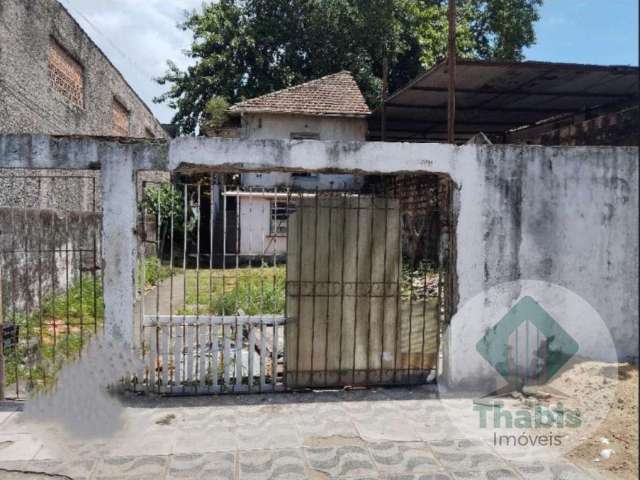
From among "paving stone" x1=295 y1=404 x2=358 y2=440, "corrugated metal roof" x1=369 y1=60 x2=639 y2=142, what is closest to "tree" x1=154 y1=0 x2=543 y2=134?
"corrugated metal roof" x1=369 y1=60 x2=639 y2=142

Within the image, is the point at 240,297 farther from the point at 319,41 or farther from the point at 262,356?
Answer: the point at 319,41

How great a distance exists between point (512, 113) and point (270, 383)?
281 inches

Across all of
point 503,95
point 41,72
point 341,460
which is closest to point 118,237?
point 341,460

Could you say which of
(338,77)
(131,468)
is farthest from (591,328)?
(338,77)

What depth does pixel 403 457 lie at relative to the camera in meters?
4.02

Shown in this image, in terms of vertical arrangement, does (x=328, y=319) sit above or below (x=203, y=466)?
above

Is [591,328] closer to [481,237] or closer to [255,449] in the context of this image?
[481,237]

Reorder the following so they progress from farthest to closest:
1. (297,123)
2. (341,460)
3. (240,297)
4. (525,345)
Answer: (297,123) → (240,297) → (525,345) → (341,460)

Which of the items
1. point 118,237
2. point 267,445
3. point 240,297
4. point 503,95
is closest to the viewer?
point 267,445

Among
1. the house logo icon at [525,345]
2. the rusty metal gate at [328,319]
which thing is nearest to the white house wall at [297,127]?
the rusty metal gate at [328,319]

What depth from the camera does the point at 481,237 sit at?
5344 mm

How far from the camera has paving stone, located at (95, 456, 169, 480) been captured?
145 inches

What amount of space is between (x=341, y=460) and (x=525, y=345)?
8.41 ft

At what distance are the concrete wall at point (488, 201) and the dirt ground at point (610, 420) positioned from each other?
1.24 ft
